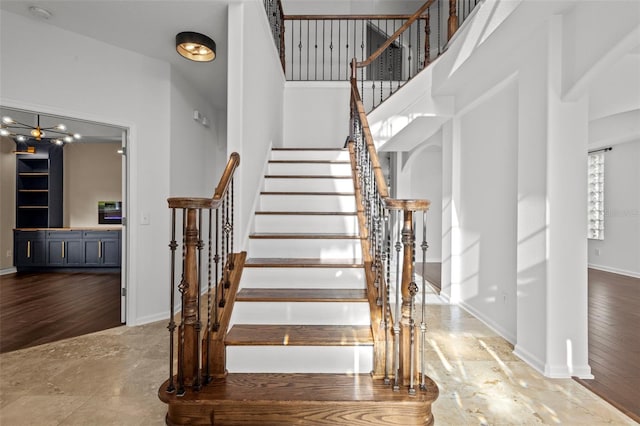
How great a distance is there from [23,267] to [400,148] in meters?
7.96

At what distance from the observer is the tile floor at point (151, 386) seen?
200cm

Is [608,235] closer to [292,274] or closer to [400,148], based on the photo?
[400,148]

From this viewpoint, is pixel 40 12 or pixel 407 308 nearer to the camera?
pixel 407 308

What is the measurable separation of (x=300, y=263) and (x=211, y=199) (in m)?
0.99

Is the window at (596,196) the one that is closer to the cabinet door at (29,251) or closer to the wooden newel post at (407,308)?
the wooden newel post at (407,308)

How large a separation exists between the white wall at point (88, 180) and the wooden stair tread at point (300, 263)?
6394mm

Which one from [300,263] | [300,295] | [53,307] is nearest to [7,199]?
[53,307]

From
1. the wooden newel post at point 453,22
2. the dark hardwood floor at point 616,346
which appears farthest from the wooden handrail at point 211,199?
the wooden newel post at point 453,22

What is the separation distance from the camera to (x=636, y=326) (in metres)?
3.58

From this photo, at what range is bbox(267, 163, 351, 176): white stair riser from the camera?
4.08m

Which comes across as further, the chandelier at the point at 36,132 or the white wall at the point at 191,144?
the chandelier at the point at 36,132

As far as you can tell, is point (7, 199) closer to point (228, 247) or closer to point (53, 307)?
point (53, 307)

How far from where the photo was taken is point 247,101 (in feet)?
9.60

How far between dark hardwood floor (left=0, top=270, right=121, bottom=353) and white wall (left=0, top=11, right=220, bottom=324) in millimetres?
621
